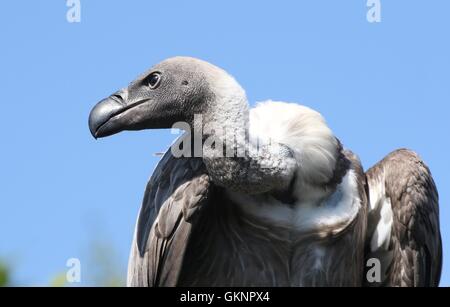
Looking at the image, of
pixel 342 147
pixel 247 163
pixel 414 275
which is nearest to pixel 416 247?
pixel 414 275

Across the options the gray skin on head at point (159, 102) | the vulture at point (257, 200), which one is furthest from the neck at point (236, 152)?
the gray skin on head at point (159, 102)

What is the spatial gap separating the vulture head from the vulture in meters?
0.01

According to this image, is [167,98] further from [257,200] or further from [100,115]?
[257,200]

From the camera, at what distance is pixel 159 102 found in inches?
480

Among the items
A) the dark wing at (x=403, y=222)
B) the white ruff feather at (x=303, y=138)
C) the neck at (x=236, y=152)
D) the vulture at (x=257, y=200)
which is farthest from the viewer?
the dark wing at (x=403, y=222)

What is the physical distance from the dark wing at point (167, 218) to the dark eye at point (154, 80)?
27.2 inches

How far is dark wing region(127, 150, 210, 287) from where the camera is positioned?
12.3 metres

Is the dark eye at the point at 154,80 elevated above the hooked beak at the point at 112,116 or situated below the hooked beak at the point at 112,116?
above

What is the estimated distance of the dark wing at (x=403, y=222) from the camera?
1277 cm

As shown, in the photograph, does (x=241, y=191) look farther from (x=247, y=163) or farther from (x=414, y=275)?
(x=414, y=275)

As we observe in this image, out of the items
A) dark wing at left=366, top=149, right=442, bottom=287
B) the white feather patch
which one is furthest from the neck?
dark wing at left=366, top=149, right=442, bottom=287

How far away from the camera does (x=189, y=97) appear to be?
39.8ft

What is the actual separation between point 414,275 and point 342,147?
1262 mm

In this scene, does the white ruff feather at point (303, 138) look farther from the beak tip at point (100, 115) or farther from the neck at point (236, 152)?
the beak tip at point (100, 115)
